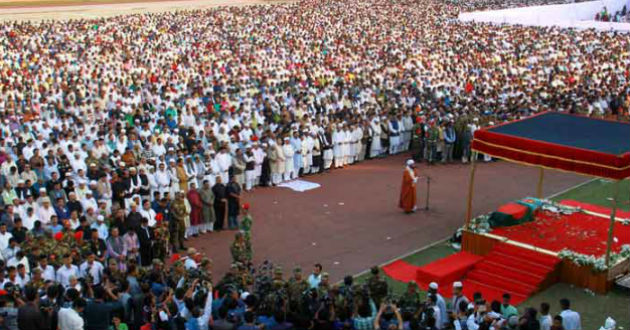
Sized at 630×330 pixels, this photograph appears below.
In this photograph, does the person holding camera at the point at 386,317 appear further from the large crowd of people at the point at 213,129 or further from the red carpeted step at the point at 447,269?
the red carpeted step at the point at 447,269

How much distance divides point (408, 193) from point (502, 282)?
378cm

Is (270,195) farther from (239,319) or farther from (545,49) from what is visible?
(545,49)

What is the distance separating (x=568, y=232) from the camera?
14898 millimetres

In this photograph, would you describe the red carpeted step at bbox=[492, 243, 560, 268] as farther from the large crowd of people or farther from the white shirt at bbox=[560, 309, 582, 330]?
the large crowd of people

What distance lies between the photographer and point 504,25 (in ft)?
137

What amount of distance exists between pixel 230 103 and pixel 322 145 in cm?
439

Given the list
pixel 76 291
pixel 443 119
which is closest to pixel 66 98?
pixel 443 119

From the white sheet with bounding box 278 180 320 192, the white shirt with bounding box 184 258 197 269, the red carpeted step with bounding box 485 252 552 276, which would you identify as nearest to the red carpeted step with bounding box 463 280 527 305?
the red carpeted step with bounding box 485 252 552 276

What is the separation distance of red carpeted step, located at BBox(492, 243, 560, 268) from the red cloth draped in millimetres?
2909

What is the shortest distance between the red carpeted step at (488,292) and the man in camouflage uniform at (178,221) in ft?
16.4

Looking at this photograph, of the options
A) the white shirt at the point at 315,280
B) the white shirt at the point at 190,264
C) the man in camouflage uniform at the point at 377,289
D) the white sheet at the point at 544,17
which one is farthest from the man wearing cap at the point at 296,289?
the white sheet at the point at 544,17

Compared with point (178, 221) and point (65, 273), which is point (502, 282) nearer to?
point (178, 221)

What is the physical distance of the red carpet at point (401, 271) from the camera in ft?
45.0

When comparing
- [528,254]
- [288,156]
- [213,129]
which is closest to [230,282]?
[528,254]
